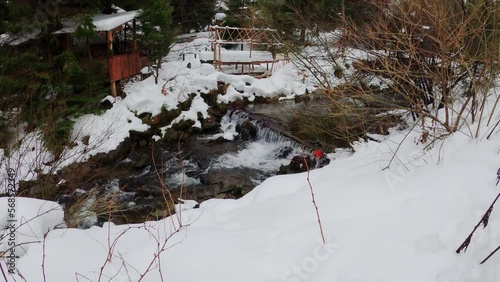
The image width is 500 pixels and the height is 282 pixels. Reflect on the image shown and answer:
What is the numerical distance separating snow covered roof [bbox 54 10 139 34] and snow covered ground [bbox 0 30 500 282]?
27.9ft

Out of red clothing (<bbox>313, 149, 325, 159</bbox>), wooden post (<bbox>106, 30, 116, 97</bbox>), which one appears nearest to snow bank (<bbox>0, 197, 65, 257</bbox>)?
red clothing (<bbox>313, 149, 325, 159</bbox>)

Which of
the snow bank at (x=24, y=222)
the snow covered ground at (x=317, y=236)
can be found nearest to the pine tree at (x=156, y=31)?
the snow covered ground at (x=317, y=236)

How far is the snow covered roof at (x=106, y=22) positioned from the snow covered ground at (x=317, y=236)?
27.9 ft

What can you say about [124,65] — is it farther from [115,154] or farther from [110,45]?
[115,154]

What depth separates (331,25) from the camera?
12820 millimetres

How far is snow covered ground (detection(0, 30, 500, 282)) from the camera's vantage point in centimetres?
269

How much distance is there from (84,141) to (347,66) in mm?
7329

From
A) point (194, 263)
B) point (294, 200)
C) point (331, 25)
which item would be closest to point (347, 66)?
point (331, 25)

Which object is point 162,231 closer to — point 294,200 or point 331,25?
point 294,200

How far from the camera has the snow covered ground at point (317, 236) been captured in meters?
2.69

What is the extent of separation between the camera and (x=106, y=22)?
1124 cm

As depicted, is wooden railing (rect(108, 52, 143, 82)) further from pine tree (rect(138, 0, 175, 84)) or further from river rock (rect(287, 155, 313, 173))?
river rock (rect(287, 155, 313, 173))

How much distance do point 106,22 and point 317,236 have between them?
1049cm

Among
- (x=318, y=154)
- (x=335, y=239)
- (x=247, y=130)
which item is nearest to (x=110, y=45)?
(x=247, y=130)
